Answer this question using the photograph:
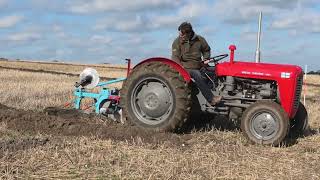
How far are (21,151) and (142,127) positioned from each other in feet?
9.52

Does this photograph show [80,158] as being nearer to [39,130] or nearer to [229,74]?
[39,130]

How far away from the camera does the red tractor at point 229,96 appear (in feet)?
26.9

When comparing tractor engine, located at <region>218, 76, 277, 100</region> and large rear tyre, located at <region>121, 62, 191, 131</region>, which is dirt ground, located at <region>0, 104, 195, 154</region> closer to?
large rear tyre, located at <region>121, 62, 191, 131</region>

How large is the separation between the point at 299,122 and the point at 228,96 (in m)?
1.48

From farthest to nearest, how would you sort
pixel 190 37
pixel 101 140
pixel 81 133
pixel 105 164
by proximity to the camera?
pixel 190 37
pixel 81 133
pixel 101 140
pixel 105 164

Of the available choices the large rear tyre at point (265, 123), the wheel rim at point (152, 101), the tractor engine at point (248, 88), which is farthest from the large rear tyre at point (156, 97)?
the large rear tyre at point (265, 123)

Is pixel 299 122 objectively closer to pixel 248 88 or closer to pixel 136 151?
pixel 248 88

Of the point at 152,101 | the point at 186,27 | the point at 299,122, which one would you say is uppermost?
the point at 186,27


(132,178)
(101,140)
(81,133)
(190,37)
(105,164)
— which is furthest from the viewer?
(190,37)

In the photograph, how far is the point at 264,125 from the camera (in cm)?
816

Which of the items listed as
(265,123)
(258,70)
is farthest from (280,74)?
(265,123)

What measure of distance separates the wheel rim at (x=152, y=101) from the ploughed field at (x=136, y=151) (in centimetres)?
38

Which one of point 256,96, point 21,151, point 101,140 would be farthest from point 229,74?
point 21,151

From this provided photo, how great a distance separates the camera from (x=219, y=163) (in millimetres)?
6449
